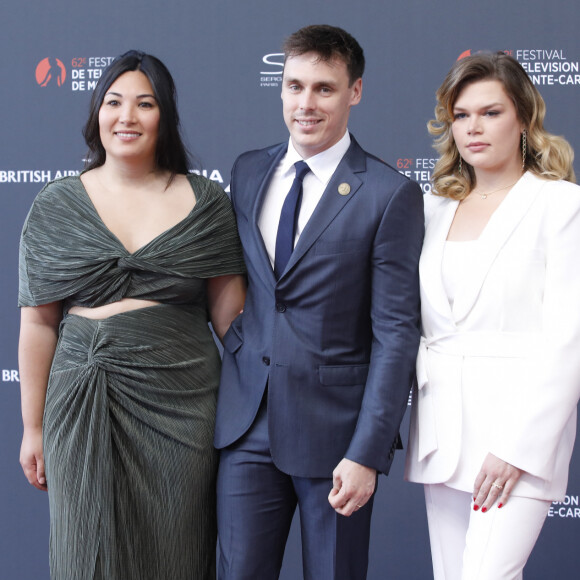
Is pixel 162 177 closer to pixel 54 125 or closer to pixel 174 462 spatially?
pixel 174 462

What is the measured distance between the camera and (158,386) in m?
1.98

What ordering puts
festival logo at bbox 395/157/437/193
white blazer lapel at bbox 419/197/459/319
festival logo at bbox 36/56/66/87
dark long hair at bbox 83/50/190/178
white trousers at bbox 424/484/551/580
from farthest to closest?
festival logo at bbox 36/56/66/87
festival logo at bbox 395/157/437/193
dark long hair at bbox 83/50/190/178
white blazer lapel at bbox 419/197/459/319
white trousers at bbox 424/484/551/580

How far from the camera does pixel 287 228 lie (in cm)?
195

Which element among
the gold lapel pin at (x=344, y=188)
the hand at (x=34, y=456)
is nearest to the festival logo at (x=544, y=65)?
the gold lapel pin at (x=344, y=188)

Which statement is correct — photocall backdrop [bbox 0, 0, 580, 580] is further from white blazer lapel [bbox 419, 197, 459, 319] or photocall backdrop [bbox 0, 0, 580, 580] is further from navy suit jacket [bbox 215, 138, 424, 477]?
navy suit jacket [bbox 215, 138, 424, 477]

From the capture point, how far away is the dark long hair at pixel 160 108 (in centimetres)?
205

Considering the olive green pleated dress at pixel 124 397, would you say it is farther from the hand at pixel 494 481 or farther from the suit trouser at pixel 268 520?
the hand at pixel 494 481

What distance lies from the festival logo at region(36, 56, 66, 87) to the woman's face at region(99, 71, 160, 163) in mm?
1521

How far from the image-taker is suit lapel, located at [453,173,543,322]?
1.89m

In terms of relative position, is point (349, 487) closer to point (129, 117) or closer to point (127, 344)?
point (127, 344)

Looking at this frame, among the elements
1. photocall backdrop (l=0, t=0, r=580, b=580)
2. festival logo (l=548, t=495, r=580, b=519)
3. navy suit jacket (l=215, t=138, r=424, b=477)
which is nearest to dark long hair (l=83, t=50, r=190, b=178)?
navy suit jacket (l=215, t=138, r=424, b=477)

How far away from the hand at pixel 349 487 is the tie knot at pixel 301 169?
0.73m

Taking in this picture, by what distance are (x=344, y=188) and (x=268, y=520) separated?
889mm

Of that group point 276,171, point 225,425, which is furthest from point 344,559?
point 276,171
